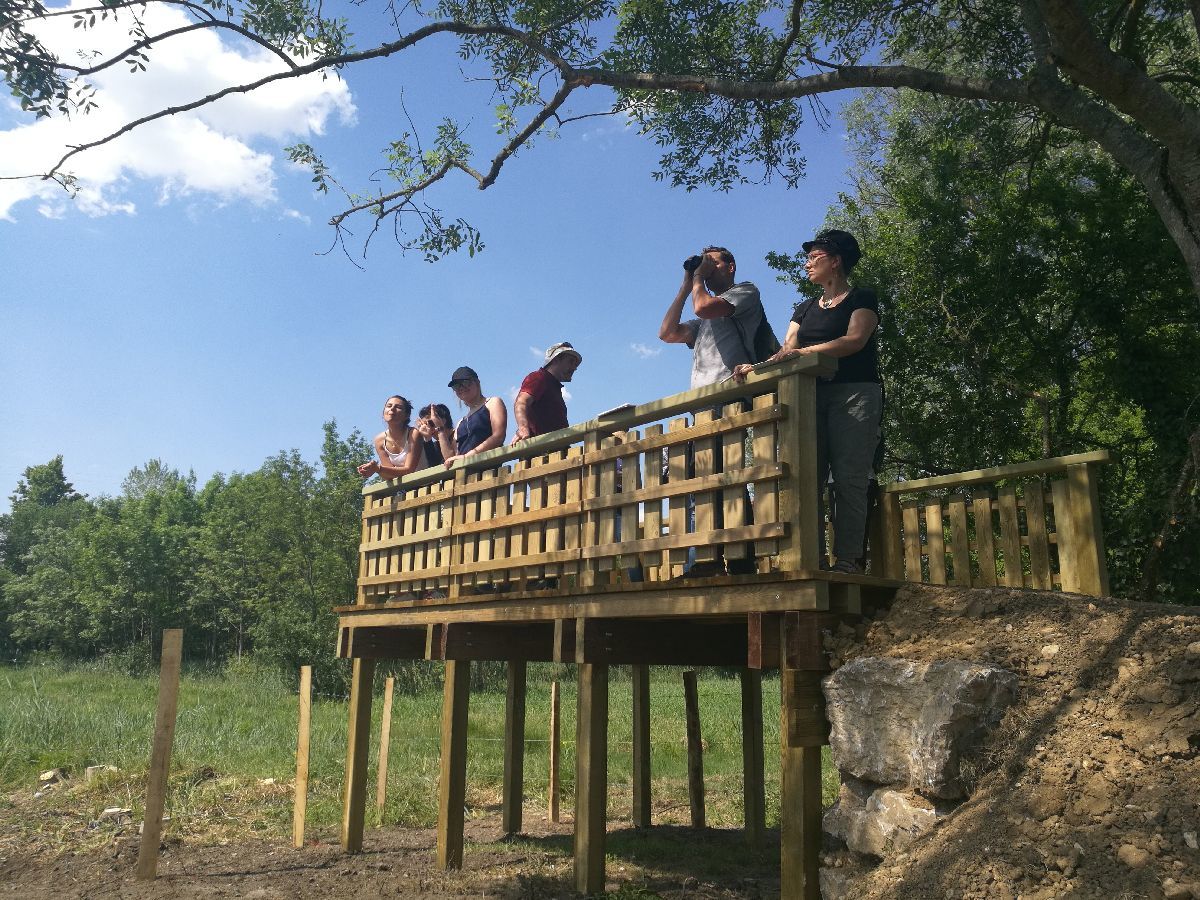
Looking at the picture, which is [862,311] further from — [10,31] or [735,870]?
[10,31]

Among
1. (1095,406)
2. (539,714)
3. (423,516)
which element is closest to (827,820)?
(423,516)

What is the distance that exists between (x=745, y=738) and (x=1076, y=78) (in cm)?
638

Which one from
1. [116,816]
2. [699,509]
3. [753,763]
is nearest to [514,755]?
[753,763]

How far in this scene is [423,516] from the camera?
27.8 ft

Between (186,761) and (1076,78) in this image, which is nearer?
(1076,78)

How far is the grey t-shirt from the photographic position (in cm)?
607

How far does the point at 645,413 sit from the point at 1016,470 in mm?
2432

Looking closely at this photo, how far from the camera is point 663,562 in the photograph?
18.4ft

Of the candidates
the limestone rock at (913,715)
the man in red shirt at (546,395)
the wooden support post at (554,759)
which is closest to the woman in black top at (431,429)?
the man in red shirt at (546,395)

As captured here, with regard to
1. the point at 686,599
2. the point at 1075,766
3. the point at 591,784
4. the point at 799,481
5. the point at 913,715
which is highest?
the point at 799,481

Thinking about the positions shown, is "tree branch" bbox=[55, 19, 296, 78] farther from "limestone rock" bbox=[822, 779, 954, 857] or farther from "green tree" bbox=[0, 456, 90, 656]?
"green tree" bbox=[0, 456, 90, 656]

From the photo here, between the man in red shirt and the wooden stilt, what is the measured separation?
10.3ft

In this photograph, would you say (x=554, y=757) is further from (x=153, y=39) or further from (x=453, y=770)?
(x=153, y=39)

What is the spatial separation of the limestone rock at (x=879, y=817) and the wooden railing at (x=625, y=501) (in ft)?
3.57
